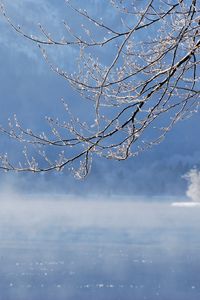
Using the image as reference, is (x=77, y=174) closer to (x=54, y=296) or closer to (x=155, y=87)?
(x=155, y=87)

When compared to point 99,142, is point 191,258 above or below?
above

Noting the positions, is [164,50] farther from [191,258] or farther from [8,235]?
[8,235]

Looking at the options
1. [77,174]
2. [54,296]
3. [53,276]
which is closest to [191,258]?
[53,276]

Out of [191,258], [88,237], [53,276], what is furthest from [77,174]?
[88,237]

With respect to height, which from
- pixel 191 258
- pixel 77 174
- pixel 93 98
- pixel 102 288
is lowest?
pixel 77 174

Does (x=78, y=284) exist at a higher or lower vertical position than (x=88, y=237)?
lower

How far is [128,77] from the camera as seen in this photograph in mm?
7832

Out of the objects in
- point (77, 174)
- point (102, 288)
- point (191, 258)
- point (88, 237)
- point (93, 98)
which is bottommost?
point (77, 174)

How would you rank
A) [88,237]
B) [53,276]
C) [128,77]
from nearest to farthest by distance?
[128,77], [53,276], [88,237]

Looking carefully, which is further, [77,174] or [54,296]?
[54,296]

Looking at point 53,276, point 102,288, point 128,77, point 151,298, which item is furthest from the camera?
point 53,276

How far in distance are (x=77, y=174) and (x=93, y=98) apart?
109 centimetres

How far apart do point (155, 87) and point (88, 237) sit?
78519 millimetres

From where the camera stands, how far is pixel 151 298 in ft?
144
